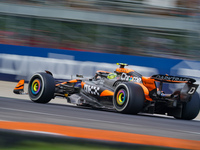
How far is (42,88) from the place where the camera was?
925cm

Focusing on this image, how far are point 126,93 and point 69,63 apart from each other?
6.11 m

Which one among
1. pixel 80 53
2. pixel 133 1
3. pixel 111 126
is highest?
pixel 133 1

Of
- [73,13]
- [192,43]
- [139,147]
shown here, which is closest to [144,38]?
[192,43]

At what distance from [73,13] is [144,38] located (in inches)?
137

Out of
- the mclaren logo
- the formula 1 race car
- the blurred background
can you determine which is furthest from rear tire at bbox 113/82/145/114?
the blurred background

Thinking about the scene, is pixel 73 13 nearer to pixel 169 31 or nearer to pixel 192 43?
pixel 169 31

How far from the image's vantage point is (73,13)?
1827 cm

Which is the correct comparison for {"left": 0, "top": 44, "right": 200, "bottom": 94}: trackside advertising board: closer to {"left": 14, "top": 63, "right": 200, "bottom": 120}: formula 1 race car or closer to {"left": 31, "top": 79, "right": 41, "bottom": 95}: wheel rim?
{"left": 31, "top": 79, "right": 41, "bottom": 95}: wheel rim

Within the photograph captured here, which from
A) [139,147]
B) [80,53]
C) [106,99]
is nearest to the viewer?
[139,147]

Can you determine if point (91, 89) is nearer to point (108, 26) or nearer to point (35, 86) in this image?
point (35, 86)

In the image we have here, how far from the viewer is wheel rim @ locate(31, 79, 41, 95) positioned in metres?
9.40

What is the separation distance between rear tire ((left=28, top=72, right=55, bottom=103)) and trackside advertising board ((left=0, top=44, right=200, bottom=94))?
3.58 meters

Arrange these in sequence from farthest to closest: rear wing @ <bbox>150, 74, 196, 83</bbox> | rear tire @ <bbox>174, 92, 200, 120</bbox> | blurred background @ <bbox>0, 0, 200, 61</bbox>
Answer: blurred background @ <bbox>0, 0, 200, 61</bbox>, rear tire @ <bbox>174, 92, 200, 120</bbox>, rear wing @ <bbox>150, 74, 196, 83</bbox>

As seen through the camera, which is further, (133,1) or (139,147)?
(133,1)
